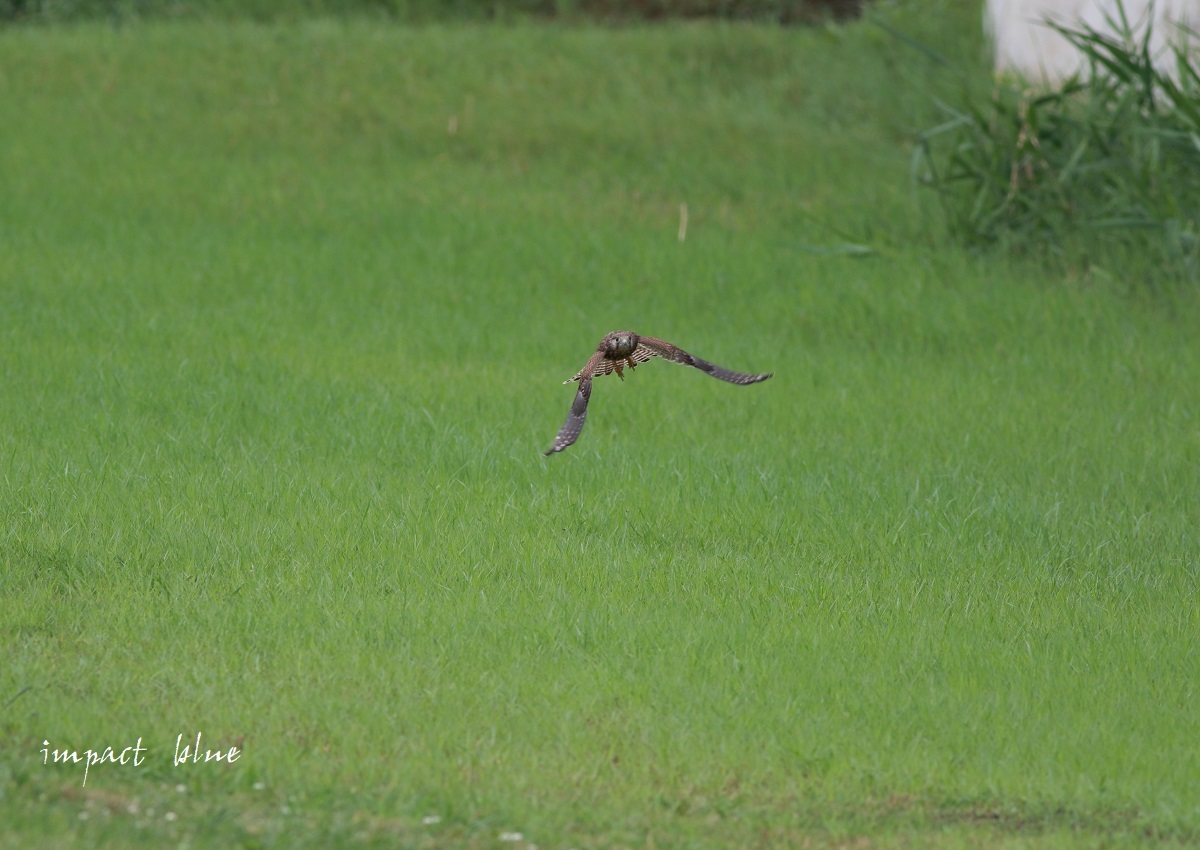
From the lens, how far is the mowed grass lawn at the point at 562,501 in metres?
4.17

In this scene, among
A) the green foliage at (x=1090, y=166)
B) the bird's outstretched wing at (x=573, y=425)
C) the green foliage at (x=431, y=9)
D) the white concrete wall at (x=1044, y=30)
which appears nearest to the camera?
the bird's outstretched wing at (x=573, y=425)

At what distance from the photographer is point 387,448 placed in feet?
22.8

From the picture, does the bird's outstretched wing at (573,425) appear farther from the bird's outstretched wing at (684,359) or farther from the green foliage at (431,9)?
the green foliage at (431,9)

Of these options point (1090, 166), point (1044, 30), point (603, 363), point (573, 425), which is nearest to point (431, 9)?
point (1044, 30)

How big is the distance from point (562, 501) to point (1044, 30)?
32.0 ft

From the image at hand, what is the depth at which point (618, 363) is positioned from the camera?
4.05 meters

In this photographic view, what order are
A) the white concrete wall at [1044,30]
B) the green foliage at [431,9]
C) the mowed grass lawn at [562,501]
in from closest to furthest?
the mowed grass lawn at [562,501] → the white concrete wall at [1044,30] → the green foliage at [431,9]

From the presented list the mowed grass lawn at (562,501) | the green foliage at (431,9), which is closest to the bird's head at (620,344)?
the mowed grass lawn at (562,501)

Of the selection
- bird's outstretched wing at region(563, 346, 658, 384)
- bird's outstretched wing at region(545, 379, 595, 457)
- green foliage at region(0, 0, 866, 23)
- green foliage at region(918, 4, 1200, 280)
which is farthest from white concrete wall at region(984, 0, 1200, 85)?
bird's outstretched wing at region(545, 379, 595, 457)

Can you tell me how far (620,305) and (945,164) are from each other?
139 inches

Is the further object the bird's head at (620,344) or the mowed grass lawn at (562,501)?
the mowed grass lawn at (562,501)

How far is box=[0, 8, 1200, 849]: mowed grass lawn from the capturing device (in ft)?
13.7

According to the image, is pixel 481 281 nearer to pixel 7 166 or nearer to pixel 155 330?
pixel 155 330

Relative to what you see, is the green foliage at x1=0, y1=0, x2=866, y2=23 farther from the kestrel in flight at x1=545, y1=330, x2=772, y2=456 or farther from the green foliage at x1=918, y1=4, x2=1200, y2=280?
the kestrel in flight at x1=545, y1=330, x2=772, y2=456
